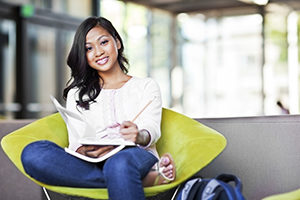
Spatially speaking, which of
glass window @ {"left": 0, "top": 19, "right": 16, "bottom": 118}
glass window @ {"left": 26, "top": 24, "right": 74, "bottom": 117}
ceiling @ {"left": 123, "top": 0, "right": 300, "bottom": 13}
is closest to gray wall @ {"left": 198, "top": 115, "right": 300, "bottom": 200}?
glass window @ {"left": 0, "top": 19, "right": 16, "bottom": 118}

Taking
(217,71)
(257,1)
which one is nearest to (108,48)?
(257,1)

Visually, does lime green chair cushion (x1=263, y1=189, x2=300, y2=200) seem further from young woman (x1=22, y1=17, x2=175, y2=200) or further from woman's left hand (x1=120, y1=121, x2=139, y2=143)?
woman's left hand (x1=120, y1=121, x2=139, y2=143)

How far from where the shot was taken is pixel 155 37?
13117mm

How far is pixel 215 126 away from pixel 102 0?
8586 mm

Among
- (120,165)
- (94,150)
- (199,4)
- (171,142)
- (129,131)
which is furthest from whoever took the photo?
(199,4)

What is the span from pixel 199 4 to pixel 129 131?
1139cm

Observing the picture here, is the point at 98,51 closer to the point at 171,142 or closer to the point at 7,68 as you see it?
the point at 171,142

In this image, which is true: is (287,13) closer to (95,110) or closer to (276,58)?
(276,58)

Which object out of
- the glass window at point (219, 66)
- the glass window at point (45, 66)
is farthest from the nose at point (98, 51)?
the glass window at point (219, 66)

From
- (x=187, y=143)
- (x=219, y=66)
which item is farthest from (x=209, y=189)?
(x=219, y=66)

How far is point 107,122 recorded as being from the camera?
238 centimetres

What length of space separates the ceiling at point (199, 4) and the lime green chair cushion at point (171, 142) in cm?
Answer: 1005

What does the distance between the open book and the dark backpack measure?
0.85ft

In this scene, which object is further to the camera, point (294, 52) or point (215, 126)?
point (294, 52)
